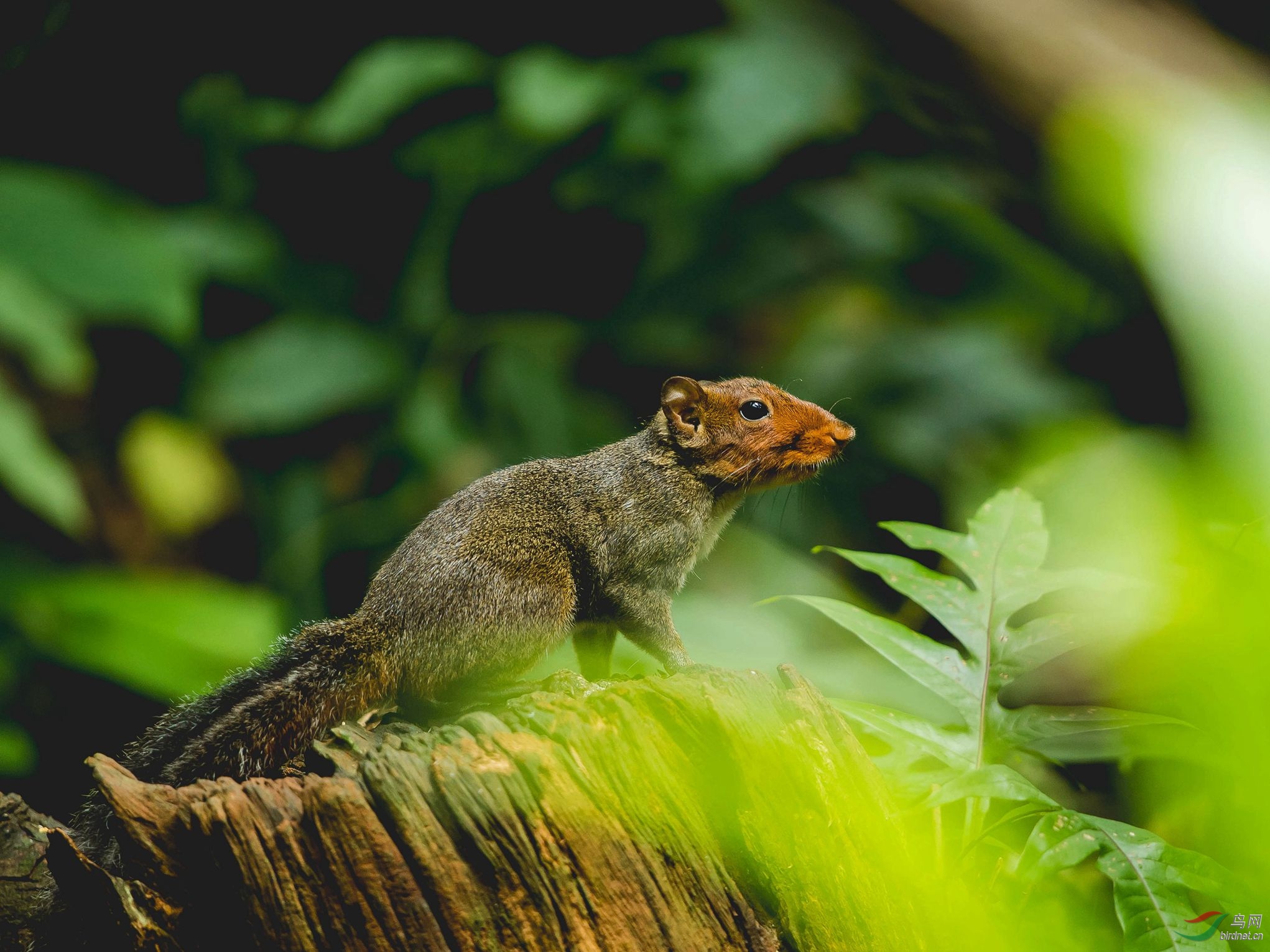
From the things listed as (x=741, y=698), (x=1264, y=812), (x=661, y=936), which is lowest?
(x=661, y=936)

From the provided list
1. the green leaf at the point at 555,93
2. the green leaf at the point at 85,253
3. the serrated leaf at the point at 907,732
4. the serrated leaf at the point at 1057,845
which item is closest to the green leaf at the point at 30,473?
the green leaf at the point at 85,253

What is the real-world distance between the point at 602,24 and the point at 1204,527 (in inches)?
234

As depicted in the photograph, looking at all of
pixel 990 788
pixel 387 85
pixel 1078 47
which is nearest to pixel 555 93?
pixel 387 85

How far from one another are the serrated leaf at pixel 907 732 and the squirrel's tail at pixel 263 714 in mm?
1183

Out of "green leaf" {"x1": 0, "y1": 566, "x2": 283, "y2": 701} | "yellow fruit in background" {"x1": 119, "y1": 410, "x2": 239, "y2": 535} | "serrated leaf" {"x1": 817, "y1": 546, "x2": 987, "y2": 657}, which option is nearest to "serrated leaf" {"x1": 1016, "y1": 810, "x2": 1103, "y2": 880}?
"serrated leaf" {"x1": 817, "y1": 546, "x2": 987, "y2": 657}

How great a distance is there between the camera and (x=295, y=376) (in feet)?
20.0

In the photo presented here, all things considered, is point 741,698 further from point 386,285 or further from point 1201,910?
point 386,285

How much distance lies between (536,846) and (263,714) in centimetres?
85

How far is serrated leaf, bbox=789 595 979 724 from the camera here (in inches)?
103

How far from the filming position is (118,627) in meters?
4.56

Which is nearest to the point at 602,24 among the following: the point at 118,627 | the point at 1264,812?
the point at 118,627

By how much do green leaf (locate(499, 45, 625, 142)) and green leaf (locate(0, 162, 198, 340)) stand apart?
1917mm

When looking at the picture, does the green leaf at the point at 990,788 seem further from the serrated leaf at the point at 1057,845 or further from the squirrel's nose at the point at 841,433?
the squirrel's nose at the point at 841,433

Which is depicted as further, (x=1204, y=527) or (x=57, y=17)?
(x=57, y=17)
